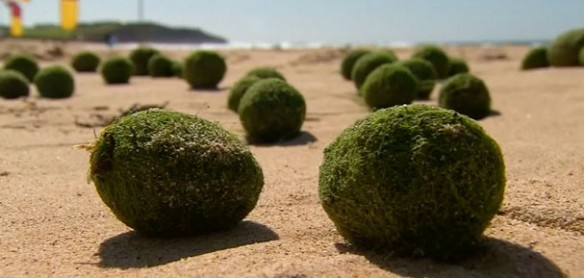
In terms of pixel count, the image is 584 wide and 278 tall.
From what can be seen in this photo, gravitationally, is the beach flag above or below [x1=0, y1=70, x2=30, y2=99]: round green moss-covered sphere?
above

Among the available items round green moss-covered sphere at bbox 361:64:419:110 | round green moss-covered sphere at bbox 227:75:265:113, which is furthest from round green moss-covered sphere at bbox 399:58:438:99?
round green moss-covered sphere at bbox 227:75:265:113

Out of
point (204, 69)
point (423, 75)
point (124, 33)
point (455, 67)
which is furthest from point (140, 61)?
point (124, 33)

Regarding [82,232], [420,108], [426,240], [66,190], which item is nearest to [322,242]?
[426,240]

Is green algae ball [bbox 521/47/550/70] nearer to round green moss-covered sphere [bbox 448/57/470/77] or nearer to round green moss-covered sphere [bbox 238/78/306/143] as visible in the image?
round green moss-covered sphere [bbox 448/57/470/77]

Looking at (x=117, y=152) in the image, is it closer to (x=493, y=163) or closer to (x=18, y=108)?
(x=493, y=163)

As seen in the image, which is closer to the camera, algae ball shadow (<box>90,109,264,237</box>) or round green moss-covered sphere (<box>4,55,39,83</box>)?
algae ball shadow (<box>90,109,264,237</box>)

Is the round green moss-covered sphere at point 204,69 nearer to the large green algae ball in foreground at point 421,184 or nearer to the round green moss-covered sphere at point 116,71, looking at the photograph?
the round green moss-covered sphere at point 116,71
